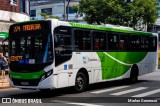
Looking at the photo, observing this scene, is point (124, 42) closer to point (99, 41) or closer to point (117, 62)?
point (117, 62)

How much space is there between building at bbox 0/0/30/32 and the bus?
11581 millimetres

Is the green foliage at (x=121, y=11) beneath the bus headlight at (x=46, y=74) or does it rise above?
above

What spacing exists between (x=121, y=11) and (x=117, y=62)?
1862 centimetres

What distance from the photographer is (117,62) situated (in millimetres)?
17656

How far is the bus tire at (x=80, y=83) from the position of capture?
14.7 metres

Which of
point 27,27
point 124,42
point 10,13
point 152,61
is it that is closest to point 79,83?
point 27,27

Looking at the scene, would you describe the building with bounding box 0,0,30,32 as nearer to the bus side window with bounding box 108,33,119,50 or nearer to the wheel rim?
the bus side window with bounding box 108,33,119,50

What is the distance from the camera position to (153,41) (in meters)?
21.4

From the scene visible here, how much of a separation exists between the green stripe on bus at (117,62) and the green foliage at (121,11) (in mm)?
16349

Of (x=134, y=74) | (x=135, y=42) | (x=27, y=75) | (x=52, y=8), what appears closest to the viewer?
(x=27, y=75)

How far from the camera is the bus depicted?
13.4m

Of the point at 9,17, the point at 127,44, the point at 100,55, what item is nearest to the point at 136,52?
the point at 127,44

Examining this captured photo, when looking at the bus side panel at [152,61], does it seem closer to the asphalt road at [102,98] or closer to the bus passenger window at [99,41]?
the bus passenger window at [99,41]

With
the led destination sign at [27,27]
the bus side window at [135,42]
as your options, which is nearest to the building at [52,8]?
the bus side window at [135,42]
